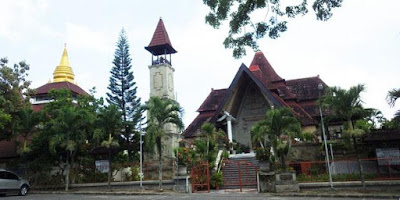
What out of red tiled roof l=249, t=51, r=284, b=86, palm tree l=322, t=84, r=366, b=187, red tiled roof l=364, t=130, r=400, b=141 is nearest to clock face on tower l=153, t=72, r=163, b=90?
red tiled roof l=249, t=51, r=284, b=86

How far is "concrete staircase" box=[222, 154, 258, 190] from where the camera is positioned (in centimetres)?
1600

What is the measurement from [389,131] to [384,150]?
1.50m

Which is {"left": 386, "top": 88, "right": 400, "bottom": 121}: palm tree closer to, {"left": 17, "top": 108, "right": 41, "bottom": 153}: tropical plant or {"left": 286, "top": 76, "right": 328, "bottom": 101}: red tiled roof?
{"left": 286, "top": 76, "right": 328, "bottom": 101}: red tiled roof

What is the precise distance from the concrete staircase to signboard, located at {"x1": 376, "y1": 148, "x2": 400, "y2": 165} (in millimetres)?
5497

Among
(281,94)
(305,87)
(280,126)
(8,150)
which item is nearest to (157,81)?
(281,94)

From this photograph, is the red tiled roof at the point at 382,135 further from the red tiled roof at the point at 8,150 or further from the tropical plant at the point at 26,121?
the red tiled roof at the point at 8,150

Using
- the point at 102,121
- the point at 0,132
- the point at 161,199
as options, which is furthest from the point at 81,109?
the point at 161,199

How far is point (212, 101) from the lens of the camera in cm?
2902

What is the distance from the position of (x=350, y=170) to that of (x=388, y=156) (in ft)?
5.96

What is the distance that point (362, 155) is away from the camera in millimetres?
15562

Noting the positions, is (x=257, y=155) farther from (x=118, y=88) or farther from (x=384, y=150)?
(x=118, y=88)

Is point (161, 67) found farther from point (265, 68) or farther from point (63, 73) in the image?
point (63, 73)

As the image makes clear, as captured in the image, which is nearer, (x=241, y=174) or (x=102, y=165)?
(x=241, y=174)

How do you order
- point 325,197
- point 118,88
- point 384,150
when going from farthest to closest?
point 118,88, point 384,150, point 325,197
